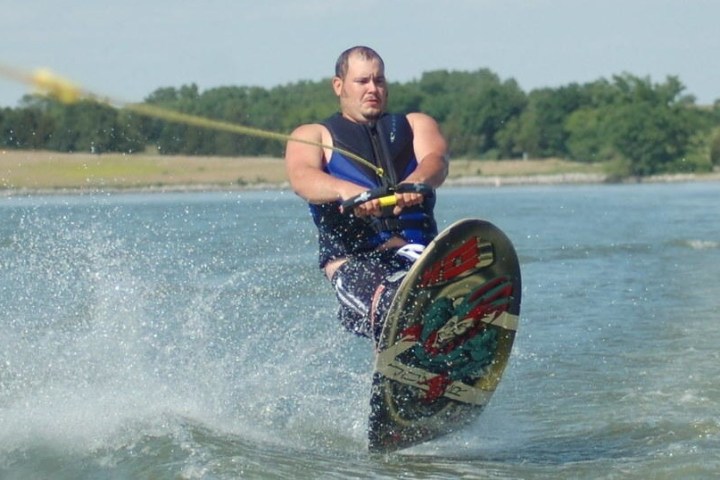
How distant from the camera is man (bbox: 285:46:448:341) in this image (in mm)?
6230

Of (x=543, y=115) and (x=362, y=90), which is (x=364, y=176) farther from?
(x=543, y=115)

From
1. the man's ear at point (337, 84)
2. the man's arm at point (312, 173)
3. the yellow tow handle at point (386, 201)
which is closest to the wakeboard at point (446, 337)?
the yellow tow handle at point (386, 201)

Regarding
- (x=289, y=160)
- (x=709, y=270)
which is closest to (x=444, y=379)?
(x=289, y=160)

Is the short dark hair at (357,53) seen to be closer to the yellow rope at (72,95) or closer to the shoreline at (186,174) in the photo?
the yellow rope at (72,95)

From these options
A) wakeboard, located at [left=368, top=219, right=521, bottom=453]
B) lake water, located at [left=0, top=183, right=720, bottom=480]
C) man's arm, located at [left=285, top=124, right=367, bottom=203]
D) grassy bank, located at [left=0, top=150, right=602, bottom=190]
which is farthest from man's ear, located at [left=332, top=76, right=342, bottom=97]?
grassy bank, located at [left=0, top=150, right=602, bottom=190]

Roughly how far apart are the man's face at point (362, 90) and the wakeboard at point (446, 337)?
74 cm

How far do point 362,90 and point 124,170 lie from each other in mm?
31219

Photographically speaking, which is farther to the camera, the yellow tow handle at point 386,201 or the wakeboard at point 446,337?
the wakeboard at point 446,337

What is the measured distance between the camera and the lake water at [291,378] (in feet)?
20.1

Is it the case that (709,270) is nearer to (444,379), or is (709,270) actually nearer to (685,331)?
(685,331)

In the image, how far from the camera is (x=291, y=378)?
8328mm

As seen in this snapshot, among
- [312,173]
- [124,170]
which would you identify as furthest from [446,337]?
[124,170]

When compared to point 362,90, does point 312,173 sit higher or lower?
lower

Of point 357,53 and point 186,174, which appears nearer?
point 357,53
